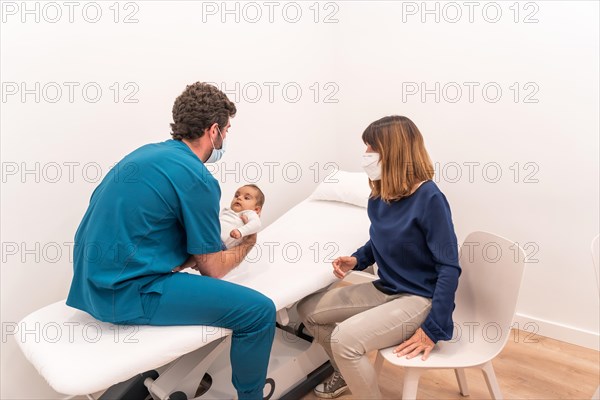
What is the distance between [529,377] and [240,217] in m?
1.42

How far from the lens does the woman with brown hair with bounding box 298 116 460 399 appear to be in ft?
5.25

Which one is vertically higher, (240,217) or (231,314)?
(240,217)

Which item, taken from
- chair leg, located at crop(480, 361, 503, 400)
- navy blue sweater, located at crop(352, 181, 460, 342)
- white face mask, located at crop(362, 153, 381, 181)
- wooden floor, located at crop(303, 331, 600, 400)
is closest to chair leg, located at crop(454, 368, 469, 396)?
wooden floor, located at crop(303, 331, 600, 400)

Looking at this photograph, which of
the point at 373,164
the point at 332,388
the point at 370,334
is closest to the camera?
the point at 370,334

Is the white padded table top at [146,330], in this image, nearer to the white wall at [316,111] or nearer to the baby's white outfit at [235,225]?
the baby's white outfit at [235,225]

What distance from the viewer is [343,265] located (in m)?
1.92

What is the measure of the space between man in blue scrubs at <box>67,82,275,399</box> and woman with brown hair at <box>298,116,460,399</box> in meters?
0.31

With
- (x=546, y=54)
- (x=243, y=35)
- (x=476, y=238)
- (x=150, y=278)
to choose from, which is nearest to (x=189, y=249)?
(x=150, y=278)

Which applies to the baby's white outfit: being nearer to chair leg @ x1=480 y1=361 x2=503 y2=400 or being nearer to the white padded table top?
the white padded table top

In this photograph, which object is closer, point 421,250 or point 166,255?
point 166,255

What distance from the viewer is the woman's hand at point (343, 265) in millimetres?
1909

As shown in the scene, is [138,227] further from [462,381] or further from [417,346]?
[462,381]

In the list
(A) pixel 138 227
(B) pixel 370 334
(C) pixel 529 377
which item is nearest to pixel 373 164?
(B) pixel 370 334

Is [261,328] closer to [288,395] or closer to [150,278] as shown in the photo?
[150,278]
